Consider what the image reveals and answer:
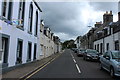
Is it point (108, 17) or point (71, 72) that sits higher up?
point (108, 17)

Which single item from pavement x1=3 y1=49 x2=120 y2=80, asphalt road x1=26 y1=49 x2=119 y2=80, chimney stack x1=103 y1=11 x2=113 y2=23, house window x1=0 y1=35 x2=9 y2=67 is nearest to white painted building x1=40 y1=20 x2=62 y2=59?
asphalt road x1=26 y1=49 x2=119 y2=80

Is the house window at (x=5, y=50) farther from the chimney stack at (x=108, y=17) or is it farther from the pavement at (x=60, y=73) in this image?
the chimney stack at (x=108, y=17)

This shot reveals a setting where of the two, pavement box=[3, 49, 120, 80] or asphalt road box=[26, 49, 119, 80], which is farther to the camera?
asphalt road box=[26, 49, 119, 80]

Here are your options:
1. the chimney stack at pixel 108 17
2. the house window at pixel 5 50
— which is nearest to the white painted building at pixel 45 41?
the chimney stack at pixel 108 17

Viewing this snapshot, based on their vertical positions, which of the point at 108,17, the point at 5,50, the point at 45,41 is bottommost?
the point at 5,50

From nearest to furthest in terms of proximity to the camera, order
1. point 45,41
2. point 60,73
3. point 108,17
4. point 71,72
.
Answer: point 60,73, point 71,72, point 45,41, point 108,17

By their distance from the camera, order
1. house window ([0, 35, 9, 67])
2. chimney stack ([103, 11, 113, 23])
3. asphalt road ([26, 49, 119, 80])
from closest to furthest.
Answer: asphalt road ([26, 49, 119, 80])
house window ([0, 35, 9, 67])
chimney stack ([103, 11, 113, 23])

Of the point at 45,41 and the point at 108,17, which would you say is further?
the point at 108,17

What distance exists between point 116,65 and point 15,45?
7.74 meters

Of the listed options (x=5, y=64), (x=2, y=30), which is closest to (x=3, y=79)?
(x=5, y=64)

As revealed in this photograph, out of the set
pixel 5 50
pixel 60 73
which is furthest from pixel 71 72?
pixel 5 50

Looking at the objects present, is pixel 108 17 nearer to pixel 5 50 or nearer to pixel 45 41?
pixel 45 41

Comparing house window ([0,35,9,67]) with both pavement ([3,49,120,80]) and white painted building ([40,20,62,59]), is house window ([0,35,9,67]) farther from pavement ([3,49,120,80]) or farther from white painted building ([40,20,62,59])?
white painted building ([40,20,62,59])

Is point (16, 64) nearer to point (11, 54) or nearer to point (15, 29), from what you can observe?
point (11, 54)
